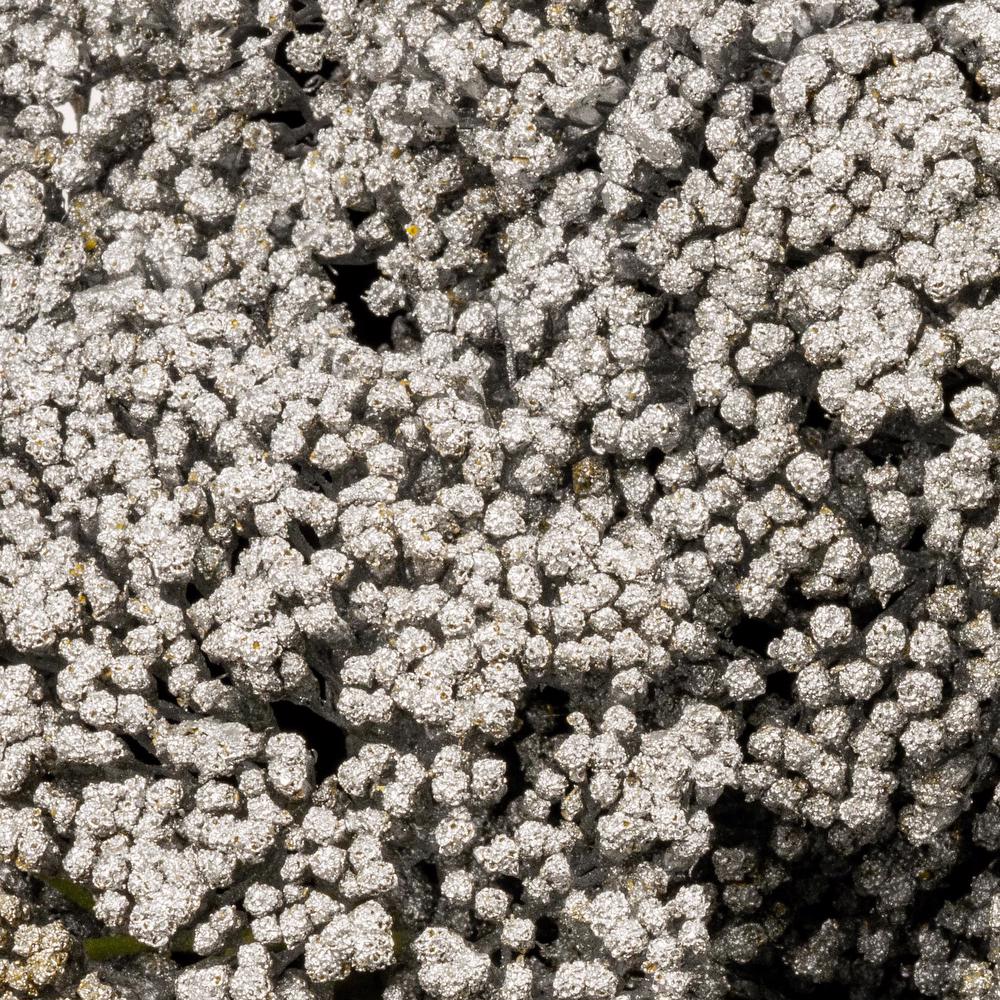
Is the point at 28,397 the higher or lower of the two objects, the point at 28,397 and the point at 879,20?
the lower

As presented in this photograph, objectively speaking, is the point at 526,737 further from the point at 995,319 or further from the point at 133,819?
the point at 995,319

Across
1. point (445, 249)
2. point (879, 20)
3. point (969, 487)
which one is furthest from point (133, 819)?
point (879, 20)

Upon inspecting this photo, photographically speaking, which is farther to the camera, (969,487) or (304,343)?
(304,343)

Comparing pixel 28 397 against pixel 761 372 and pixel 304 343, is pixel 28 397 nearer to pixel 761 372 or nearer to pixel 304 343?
pixel 304 343

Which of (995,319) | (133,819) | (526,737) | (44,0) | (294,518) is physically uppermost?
(44,0)

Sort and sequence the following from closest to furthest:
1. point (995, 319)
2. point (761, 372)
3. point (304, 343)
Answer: point (995, 319) → point (761, 372) → point (304, 343)

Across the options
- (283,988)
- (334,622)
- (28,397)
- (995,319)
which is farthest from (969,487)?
(28,397)

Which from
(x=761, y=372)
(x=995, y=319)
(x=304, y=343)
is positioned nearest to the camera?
(x=995, y=319)
